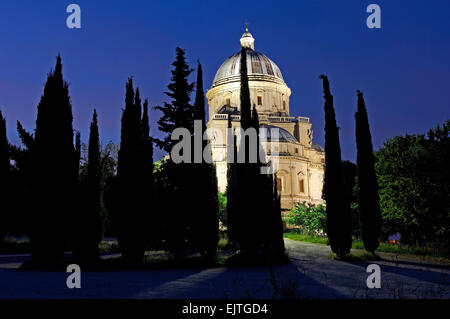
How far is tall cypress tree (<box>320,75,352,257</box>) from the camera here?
52.8 ft

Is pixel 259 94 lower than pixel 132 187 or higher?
higher

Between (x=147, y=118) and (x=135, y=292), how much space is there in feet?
33.9

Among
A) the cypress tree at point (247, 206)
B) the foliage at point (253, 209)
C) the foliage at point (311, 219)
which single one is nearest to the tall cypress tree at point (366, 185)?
the foliage at point (253, 209)

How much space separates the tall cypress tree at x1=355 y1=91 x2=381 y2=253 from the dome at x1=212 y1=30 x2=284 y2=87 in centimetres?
4033

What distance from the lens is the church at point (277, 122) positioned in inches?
1929

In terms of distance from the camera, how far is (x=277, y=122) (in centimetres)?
5594

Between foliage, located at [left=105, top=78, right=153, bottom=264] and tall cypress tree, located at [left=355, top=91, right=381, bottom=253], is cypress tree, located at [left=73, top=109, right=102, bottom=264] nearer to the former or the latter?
foliage, located at [left=105, top=78, right=153, bottom=264]

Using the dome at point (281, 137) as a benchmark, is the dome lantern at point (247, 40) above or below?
above

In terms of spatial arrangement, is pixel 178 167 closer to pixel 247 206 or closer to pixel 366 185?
pixel 247 206

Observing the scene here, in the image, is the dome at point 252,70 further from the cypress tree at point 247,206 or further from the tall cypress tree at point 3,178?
the cypress tree at point 247,206

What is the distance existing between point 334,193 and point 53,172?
38.4 ft

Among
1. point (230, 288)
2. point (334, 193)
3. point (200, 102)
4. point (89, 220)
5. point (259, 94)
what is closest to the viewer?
point (230, 288)

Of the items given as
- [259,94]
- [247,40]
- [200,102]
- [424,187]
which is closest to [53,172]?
[200,102]

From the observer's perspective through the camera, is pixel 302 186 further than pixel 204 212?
Yes
